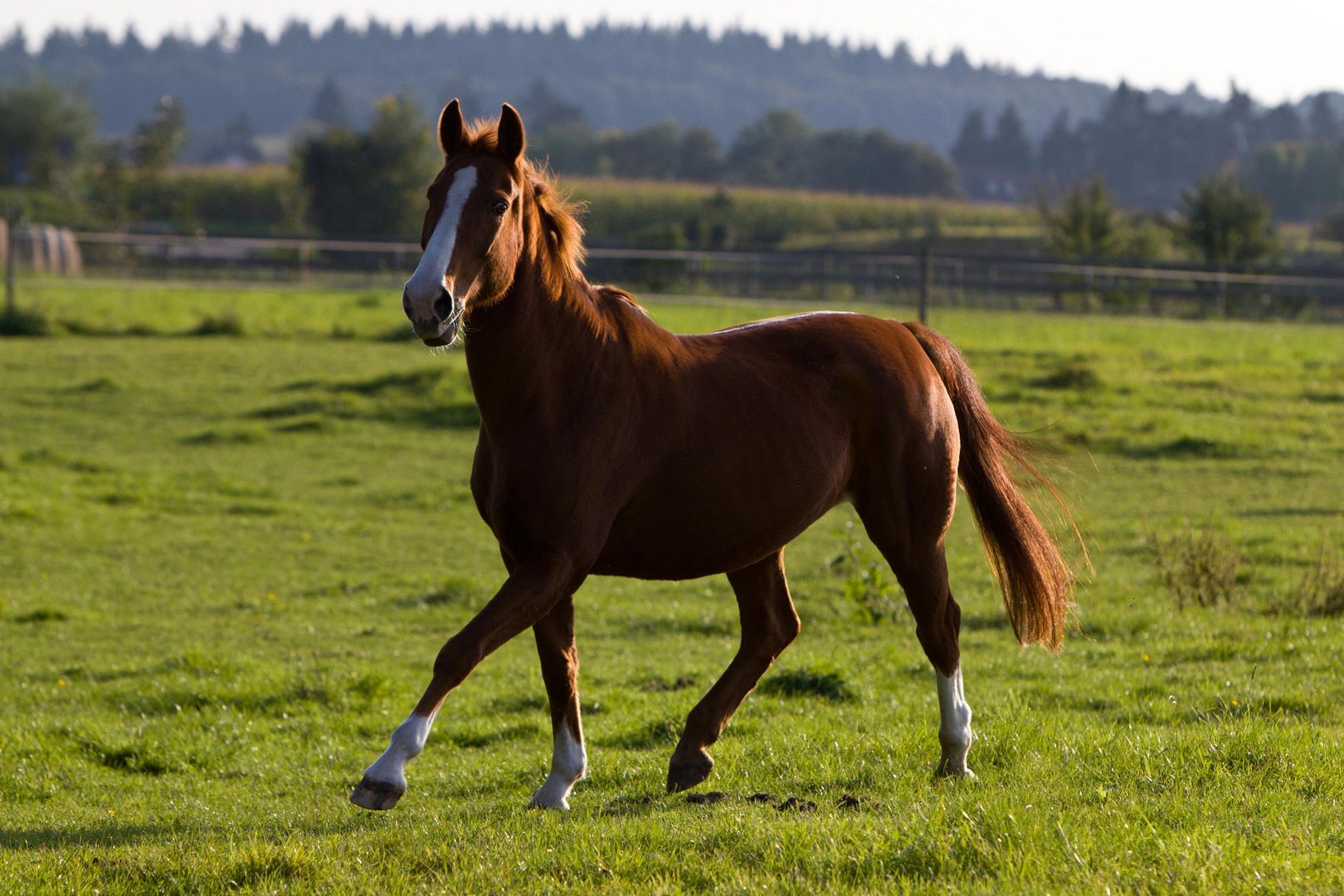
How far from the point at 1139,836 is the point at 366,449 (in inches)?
575

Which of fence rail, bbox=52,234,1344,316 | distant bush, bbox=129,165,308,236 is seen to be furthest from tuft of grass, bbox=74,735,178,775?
distant bush, bbox=129,165,308,236

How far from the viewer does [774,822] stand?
169 inches

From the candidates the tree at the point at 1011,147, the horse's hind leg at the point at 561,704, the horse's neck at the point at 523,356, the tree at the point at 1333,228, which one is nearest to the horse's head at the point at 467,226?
the horse's neck at the point at 523,356

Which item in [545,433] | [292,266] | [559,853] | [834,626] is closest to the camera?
[559,853]

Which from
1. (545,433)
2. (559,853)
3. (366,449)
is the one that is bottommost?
(366,449)

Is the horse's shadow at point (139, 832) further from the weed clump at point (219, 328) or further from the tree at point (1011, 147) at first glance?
the tree at point (1011, 147)

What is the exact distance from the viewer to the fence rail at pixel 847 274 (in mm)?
30766

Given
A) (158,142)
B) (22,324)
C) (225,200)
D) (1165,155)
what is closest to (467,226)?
(22,324)

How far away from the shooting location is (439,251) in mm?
4281

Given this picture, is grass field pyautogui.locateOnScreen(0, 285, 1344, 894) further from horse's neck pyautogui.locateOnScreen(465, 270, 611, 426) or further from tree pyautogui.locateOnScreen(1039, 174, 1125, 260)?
tree pyautogui.locateOnScreen(1039, 174, 1125, 260)

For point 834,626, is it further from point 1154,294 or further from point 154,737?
point 1154,294

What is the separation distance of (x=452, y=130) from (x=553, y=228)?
1.60 ft

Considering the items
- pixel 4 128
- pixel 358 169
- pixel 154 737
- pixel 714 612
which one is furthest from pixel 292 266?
pixel 4 128

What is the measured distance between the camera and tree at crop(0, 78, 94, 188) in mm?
77500
